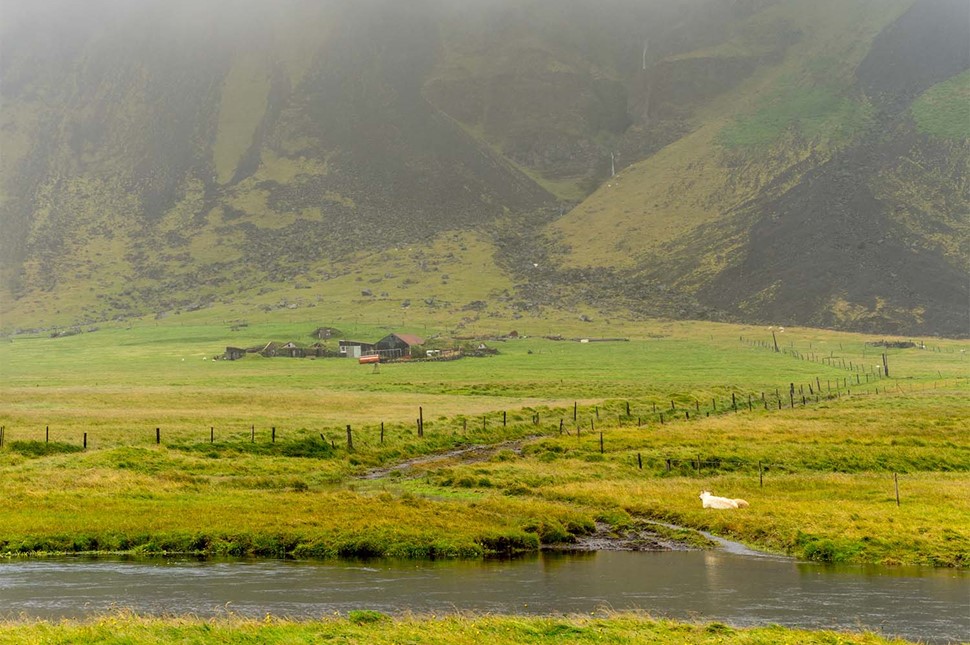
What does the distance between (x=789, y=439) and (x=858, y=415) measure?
49.2ft

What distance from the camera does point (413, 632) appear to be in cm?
2350

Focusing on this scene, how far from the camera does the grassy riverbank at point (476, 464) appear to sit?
37.3 metres

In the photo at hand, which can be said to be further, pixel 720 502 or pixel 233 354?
pixel 233 354

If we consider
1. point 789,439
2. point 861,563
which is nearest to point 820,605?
point 861,563

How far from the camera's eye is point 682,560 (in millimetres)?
35406

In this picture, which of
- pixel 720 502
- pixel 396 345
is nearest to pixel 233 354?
pixel 396 345

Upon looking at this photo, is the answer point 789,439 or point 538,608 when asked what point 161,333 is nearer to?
point 789,439

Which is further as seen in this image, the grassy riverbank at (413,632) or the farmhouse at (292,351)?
the farmhouse at (292,351)

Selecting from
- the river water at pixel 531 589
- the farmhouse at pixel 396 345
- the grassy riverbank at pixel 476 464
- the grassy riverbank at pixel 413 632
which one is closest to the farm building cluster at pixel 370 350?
the farmhouse at pixel 396 345

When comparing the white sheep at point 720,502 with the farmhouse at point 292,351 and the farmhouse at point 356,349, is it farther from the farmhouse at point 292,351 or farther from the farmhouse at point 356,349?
the farmhouse at point 292,351

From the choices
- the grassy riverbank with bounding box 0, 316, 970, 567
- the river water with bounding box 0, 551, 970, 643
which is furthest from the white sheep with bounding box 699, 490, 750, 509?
the river water with bounding box 0, 551, 970, 643

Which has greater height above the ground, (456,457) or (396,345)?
(396,345)

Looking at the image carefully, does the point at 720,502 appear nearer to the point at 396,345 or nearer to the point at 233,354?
the point at 396,345

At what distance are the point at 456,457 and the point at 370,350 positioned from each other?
10079 cm
